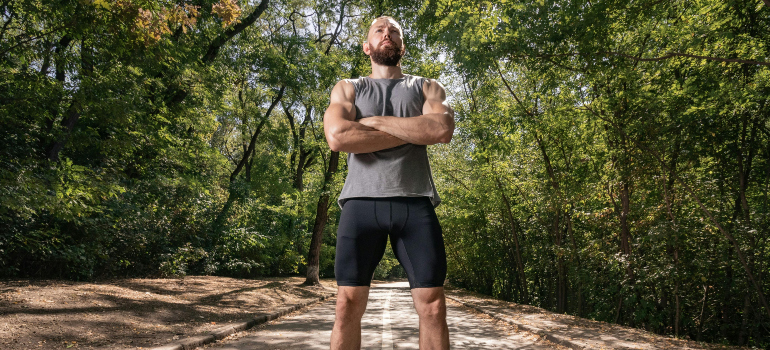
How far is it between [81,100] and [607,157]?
1017cm

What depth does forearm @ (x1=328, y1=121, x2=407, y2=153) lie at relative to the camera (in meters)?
2.01

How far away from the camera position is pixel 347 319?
207 centimetres

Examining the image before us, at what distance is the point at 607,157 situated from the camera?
10734 mm

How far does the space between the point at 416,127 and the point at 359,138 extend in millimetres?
241

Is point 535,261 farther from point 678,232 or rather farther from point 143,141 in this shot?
point 143,141

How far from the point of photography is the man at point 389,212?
6.62ft

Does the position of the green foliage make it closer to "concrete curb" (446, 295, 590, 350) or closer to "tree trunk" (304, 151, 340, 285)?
"tree trunk" (304, 151, 340, 285)

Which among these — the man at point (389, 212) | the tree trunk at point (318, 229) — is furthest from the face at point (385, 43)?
the tree trunk at point (318, 229)

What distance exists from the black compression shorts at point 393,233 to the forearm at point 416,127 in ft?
0.87

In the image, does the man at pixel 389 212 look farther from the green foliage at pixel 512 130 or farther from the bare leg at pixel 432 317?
the green foliage at pixel 512 130

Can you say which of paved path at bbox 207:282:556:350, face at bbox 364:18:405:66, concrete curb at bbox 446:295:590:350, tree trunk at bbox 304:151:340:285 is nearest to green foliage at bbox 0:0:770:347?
tree trunk at bbox 304:151:340:285

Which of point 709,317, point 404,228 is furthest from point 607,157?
point 404,228

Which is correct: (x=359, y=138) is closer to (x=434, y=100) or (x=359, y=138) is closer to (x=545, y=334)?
(x=434, y=100)

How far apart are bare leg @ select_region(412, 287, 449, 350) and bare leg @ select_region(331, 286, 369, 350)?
234 mm
